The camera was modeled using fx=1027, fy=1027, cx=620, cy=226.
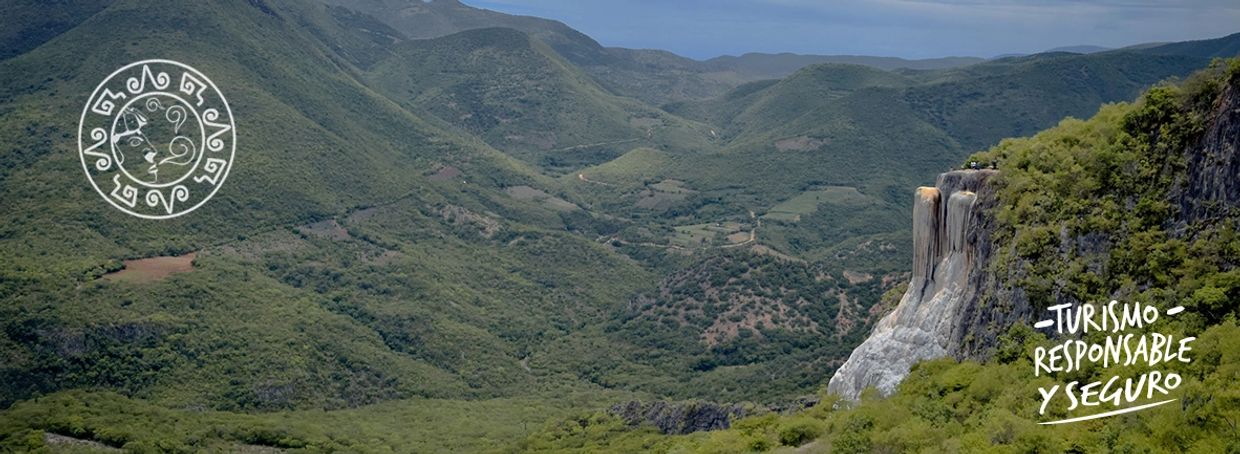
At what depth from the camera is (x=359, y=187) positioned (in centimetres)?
14788

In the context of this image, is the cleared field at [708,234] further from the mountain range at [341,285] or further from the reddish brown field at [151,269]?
the reddish brown field at [151,269]

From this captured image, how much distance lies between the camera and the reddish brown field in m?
94.1

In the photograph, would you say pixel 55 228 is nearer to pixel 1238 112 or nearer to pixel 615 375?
pixel 615 375

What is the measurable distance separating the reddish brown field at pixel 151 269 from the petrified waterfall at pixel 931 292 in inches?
2892

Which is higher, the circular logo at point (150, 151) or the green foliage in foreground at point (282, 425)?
the circular logo at point (150, 151)

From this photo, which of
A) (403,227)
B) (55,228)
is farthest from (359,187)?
(55,228)

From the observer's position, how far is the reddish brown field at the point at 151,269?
94.1 metres

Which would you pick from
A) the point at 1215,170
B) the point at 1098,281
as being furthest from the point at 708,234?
the point at 1215,170

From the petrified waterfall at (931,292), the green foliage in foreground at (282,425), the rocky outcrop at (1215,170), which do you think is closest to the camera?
the rocky outcrop at (1215,170)

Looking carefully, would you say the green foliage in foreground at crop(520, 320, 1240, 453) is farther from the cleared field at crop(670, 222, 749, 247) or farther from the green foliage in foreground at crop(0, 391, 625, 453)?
the cleared field at crop(670, 222, 749, 247)

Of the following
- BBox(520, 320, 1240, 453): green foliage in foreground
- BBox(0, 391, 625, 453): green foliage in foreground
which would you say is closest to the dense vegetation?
BBox(520, 320, 1240, 453): green foliage in foreground

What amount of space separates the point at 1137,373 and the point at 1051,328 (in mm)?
A: 5070

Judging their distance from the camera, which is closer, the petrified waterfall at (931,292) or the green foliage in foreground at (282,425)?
the petrified waterfall at (931,292)

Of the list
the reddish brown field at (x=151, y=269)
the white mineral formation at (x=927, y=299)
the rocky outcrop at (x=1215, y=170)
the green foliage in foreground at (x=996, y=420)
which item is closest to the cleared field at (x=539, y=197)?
the reddish brown field at (x=151, y=269)
